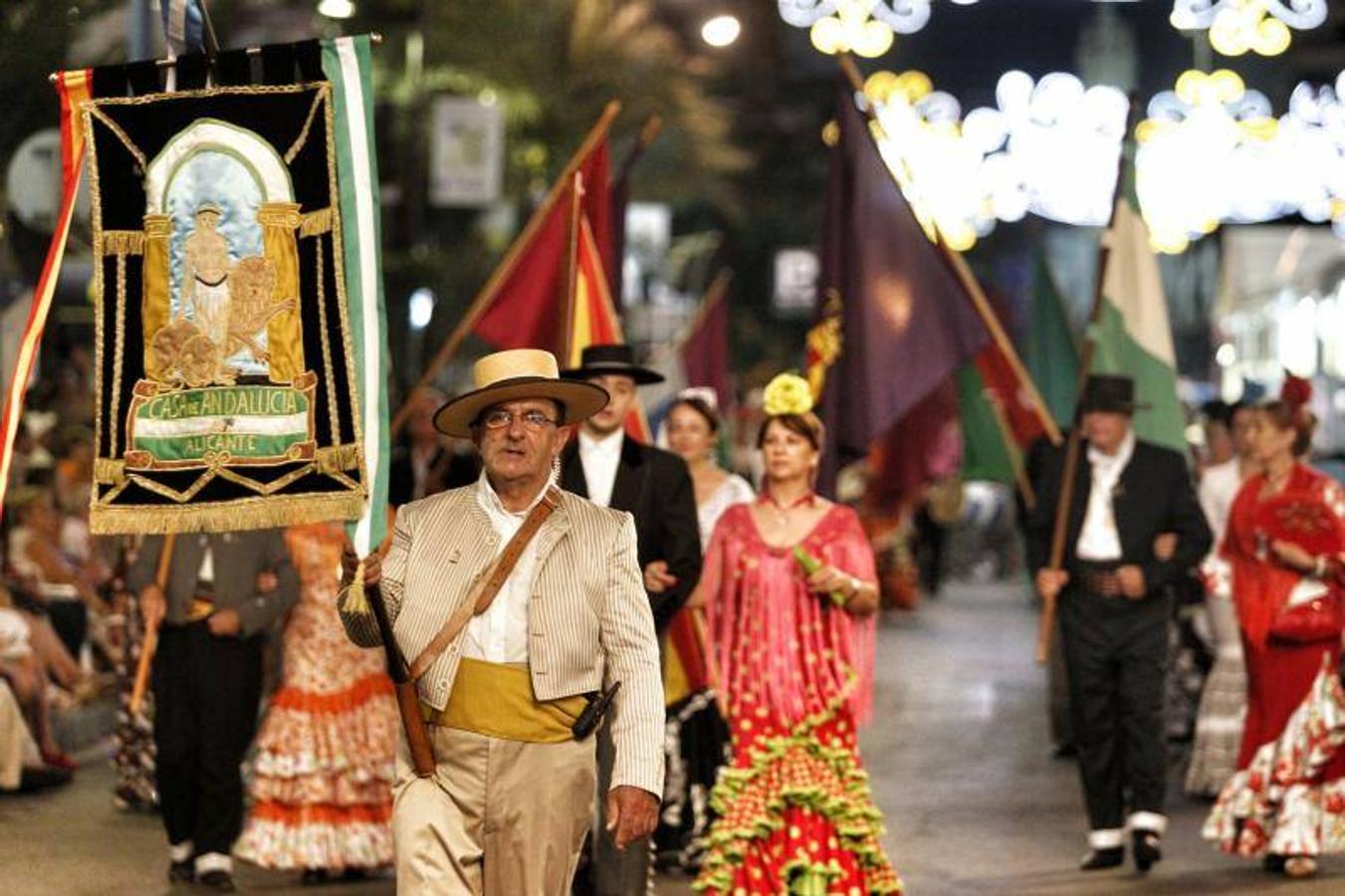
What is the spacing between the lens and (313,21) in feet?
90.2

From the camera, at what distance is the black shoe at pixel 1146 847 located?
37.8 ft

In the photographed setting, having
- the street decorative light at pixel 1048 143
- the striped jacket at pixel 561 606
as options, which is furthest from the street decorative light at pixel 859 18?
the striped jacket at pixel 561 606

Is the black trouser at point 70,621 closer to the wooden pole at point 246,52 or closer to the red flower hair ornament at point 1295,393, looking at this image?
the red flower hair ornament at point 1295,393

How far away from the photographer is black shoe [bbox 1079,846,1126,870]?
1171 cm

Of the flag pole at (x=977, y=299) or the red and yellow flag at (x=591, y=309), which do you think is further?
the red and yellow flag at (x=591, y=309)

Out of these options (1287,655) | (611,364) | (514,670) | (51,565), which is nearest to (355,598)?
(514,670)

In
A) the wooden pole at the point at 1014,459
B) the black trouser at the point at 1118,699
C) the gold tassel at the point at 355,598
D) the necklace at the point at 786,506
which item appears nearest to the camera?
the gold tassel at the point at 355,598

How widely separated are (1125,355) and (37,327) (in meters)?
6.81

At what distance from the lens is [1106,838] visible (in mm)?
11703

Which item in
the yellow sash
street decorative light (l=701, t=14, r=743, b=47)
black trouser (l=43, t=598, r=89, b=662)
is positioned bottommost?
black trouser (l=43, t=598, r=89, b=662)

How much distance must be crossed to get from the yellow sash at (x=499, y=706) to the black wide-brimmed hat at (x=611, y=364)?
13.1 ft

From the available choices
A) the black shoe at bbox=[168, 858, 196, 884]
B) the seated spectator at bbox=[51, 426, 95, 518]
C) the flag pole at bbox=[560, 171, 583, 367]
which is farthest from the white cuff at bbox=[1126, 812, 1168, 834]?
the seated spectator at bbox=[51, 426, 95, 518]

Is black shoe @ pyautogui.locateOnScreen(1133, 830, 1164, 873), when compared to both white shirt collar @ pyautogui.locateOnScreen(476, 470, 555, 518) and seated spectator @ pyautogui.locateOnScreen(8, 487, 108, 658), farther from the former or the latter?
seated spectator @ pyautogui.locateOnScreen(8, 487, 108, 658)

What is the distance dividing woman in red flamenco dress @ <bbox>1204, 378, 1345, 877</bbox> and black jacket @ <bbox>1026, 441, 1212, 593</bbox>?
433 mm
